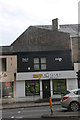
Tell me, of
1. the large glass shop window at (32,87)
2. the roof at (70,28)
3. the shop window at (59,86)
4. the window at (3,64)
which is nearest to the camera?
the large glass shop window at (32,87)

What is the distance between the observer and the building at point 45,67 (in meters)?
26.8

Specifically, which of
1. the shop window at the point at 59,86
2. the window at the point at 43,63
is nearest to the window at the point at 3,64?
the window at the point at 43,63

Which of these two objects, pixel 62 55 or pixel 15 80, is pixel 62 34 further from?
pixel 15 80

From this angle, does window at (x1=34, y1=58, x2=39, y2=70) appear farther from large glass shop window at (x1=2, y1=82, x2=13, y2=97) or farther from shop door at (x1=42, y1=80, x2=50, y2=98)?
large glass shop window at (x1=2, y1=82, x2=13, y2=97)

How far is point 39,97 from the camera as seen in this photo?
1048 inches

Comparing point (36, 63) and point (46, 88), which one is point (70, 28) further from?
point (46, 88)

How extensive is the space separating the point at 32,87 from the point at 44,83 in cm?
153

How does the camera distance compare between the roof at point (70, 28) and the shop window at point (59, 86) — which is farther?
the roof at point (70, 28)

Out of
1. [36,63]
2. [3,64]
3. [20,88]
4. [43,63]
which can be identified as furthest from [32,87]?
[3,64]

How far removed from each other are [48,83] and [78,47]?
5904 millimetres

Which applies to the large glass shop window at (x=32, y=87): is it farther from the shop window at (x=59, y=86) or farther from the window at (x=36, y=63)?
the shop window at (x=59, y=86)

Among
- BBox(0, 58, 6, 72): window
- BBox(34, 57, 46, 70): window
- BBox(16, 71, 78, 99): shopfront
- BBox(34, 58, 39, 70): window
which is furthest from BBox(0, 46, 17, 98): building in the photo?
BBox(34, 57, 46, 70): window

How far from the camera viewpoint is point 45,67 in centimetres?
2756

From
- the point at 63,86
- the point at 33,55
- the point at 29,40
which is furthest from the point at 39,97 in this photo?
the point at 29,40
